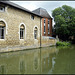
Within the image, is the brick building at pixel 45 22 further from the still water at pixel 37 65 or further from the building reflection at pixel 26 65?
the building reflection at pixel 26 65

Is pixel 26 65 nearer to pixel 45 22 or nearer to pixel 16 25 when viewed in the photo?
pixel 16 25

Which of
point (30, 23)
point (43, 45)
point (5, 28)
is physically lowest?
point (43, 45)

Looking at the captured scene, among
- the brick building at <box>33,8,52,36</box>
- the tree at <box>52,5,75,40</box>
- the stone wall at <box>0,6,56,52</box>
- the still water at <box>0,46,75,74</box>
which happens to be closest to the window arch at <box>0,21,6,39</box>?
the stone wall at <box>0,6,56,52</box>

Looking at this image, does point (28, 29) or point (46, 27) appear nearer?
point (28, 29)

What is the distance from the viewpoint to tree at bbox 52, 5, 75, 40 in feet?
78.0

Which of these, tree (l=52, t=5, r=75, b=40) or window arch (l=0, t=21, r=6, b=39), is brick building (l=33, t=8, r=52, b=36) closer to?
tree (l=52, t=5, r=75, b=40)

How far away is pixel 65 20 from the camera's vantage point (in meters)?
25.1

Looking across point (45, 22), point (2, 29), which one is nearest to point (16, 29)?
point (2, 29)

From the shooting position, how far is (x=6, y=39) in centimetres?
1022

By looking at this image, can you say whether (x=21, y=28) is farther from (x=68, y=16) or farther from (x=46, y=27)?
(x=68, y=16)

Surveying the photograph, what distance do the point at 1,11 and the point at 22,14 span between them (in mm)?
3140

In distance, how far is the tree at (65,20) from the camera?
23.8 m

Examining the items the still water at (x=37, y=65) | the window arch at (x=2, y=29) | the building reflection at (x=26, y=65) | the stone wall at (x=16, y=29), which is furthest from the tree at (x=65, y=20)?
the building reflection at (x=26, y=65)

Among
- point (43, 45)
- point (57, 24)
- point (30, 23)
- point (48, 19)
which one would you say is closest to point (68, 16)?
point (57, 24)
